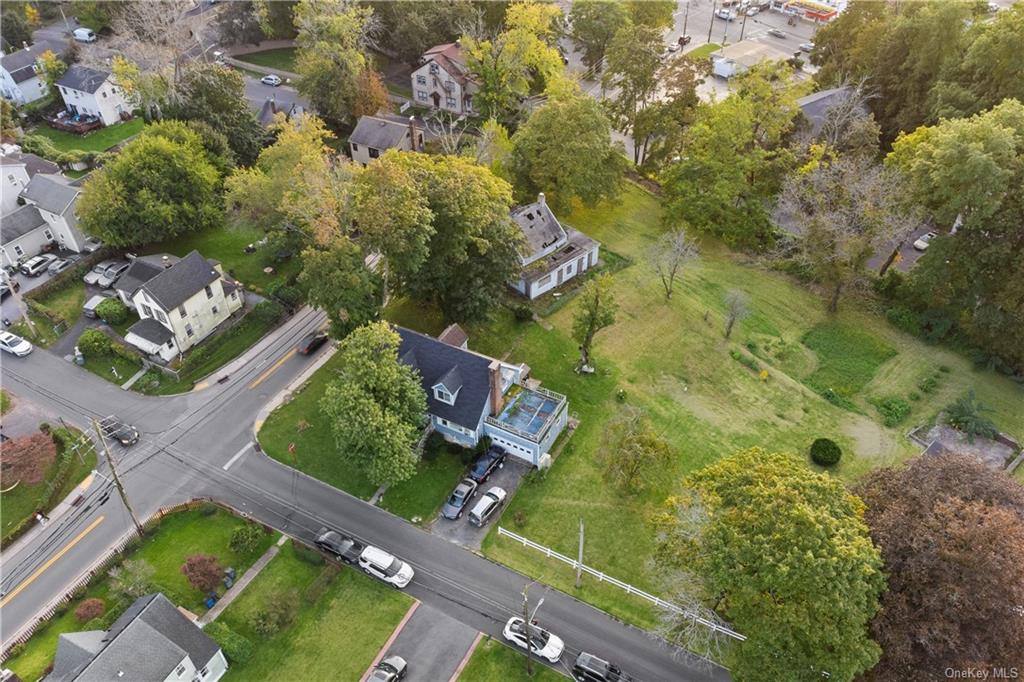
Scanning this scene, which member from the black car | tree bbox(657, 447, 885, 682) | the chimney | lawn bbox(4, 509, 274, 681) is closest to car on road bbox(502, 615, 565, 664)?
tree bbox(657, 447, 885, 682)

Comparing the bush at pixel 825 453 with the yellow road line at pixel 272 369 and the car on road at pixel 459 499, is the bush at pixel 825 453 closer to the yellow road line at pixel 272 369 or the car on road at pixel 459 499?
the car on road at pixel 459 499

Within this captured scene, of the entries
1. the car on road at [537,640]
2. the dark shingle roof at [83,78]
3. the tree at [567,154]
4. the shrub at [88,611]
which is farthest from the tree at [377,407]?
the dark shingle roof at [83,78]

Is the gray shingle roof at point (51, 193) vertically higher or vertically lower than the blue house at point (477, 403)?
higher

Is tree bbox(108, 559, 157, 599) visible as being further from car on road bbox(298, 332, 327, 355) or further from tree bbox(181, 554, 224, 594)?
car on road bbox(298, 332, 327, 355)

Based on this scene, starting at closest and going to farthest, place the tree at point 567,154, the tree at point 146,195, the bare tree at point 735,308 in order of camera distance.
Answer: the bare tree at point 735,308 → the tree at point 146,195 → the tree at point 567,154

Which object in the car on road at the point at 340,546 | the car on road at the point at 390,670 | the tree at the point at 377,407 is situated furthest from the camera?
the car on road at the point at 340,546
